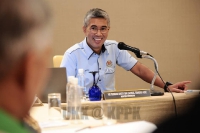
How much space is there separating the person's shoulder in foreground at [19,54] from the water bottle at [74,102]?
1.04 m

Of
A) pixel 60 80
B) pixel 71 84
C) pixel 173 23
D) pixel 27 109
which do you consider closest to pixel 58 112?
pixel 71 84

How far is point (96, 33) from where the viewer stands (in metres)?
2.48

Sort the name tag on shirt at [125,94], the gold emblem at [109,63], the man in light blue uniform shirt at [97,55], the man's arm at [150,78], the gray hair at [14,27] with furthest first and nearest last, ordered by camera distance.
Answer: the gold emblem at [109,63]
the man in light blue uniform shirt at [97,55]
the man's arm at [150,78]
the name tag on shirt at [125,94]
the gray hair at [14,27]

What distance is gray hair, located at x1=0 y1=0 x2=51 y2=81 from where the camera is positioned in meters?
0.19

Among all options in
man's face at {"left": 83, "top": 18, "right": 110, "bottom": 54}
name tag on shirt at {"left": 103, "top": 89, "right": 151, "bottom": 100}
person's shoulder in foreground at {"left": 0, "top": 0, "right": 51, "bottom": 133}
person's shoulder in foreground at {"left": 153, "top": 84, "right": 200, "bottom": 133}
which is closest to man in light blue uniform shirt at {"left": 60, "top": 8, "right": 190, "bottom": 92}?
man's face at {"left": 83, "top": 18, "right": 110, "bottom": 54}

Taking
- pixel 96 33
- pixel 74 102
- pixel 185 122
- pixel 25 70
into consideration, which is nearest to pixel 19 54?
pixel 25 70

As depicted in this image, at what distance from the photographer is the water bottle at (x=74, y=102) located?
1266 millimetres

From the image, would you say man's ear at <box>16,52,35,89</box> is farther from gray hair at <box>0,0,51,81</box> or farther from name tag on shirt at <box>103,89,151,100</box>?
name tag on shirt at <box>103,89,151,100</box>

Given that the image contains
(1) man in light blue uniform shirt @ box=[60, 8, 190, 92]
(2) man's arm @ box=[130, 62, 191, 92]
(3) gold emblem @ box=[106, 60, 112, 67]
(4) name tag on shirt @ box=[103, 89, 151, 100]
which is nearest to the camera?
(4) name tag on shirt @ box=[103, 89, 151, 100]

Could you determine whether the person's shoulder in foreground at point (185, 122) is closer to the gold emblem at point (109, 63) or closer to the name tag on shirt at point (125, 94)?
the name tag on shirt at point (125, 94)

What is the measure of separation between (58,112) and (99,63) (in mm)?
1066

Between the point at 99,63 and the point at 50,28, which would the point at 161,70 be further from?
the point at 50,28

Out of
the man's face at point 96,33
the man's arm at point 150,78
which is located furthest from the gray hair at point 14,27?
the man's face at point 96,33

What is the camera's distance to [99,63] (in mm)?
2475
